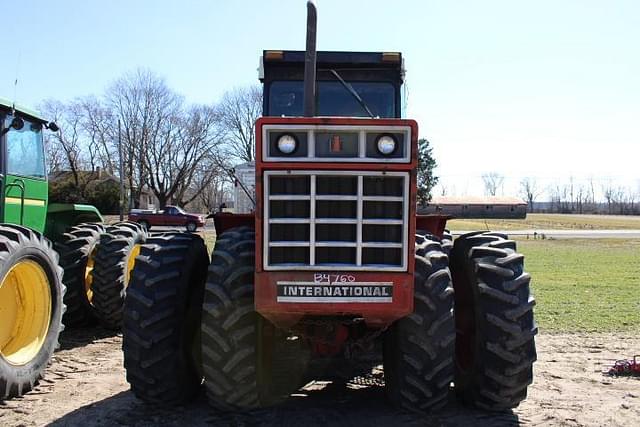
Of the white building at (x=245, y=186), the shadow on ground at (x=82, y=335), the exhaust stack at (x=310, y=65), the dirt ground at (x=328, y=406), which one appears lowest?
the shadow on ground at (x=82, y=335)

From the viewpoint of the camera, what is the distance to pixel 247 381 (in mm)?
4816

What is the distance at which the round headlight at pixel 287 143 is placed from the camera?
443cm

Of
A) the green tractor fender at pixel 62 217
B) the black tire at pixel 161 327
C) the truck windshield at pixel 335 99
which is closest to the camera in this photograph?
the black tire at pixel 161 327

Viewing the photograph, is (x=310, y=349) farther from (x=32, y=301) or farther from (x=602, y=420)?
(x=32, y=301)

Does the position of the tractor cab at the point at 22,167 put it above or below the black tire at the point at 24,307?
above

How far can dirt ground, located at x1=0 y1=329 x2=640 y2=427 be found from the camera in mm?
4934

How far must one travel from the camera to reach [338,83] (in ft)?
21.8

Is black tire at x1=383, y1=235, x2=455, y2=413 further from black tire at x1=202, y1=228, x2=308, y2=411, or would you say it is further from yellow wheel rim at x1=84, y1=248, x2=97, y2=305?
yellow wheel rim at x1=84, y1=248, x2=97, y2=305

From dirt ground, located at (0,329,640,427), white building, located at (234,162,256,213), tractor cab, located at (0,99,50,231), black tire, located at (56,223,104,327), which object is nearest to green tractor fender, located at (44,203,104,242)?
black tire, located at (56,223,104,327)

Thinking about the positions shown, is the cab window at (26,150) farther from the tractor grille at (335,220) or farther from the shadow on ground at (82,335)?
the tractor grille at (335,220)

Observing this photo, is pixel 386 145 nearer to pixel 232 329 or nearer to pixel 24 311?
pixel 232 329

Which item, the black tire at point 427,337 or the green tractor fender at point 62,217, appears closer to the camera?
the black tire at point 427,337

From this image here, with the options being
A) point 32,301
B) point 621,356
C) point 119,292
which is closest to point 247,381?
point 32,301

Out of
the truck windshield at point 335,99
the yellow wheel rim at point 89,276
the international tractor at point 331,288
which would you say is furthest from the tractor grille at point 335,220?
the yellow wheel rim at point 89,276
